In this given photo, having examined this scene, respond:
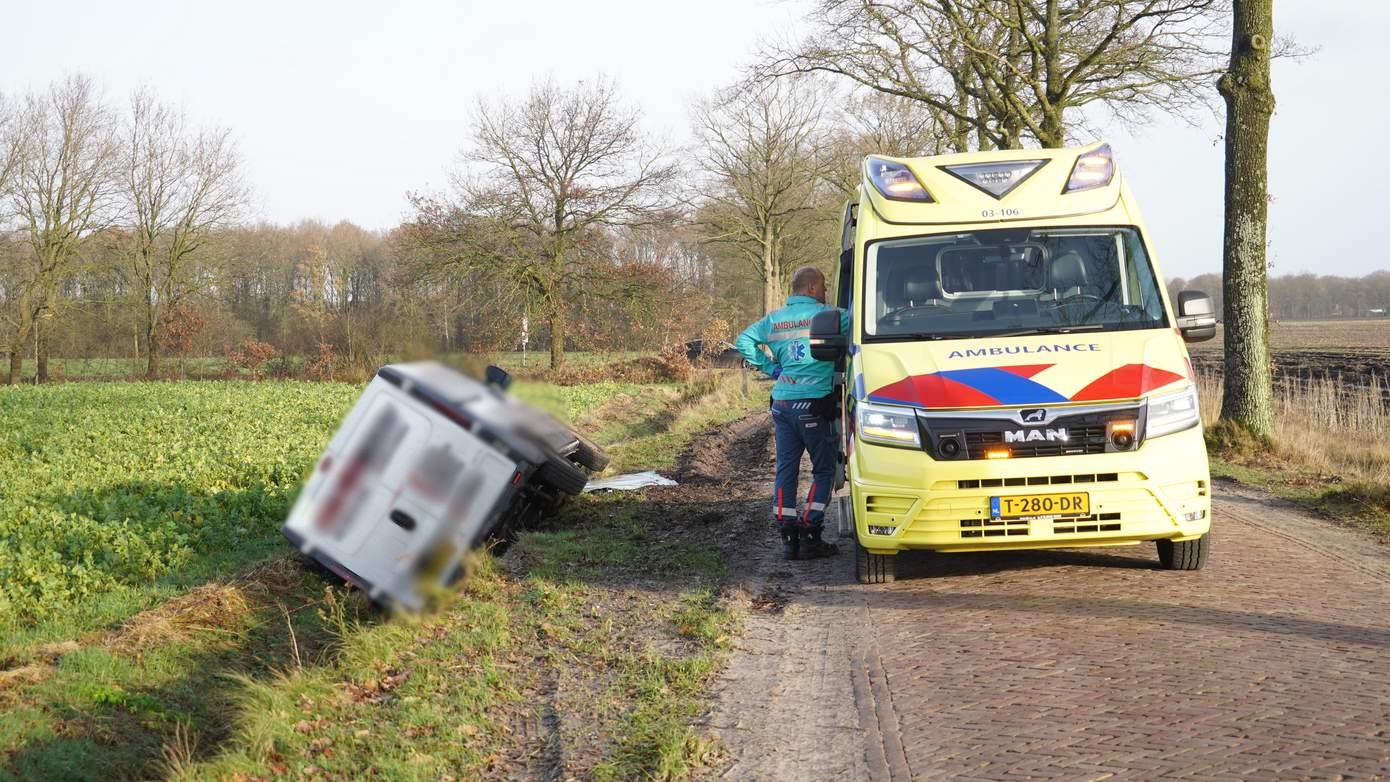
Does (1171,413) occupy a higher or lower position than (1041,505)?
higher

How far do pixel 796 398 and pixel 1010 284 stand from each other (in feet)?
5.50

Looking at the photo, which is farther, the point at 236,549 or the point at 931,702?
the point at 236,549

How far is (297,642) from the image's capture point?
6.79 meters

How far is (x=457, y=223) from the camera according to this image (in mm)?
3461

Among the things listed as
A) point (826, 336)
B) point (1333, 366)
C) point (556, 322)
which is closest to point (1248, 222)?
point (826, 336)

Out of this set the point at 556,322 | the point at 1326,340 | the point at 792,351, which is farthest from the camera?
the point at 1326,340

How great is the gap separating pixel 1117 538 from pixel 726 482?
659 centimetres

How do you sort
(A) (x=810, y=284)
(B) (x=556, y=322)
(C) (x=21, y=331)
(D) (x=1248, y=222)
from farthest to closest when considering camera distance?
(C) (x=21, y=331) → (D) (x=1248, y=222) → (A) (x=810, y=284) → (B) (x=556, y=322)

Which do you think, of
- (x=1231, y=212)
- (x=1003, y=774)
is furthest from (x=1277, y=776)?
(x=1231, y=212)

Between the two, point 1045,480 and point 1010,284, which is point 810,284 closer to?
point 1010,284

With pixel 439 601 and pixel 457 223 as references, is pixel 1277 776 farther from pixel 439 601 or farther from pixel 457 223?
pixel 439 601

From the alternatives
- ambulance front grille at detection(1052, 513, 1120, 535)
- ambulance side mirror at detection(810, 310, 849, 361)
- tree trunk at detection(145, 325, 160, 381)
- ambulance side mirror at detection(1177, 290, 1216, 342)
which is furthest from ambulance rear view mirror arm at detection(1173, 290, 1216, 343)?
tree trunk at detection(145, 325, 160, 381)

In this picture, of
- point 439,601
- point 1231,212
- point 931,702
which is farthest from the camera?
point 1231,212

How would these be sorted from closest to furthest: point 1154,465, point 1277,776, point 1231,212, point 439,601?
point 439,601 < point 1277,776 < point 1154,465 < point 1231,212
